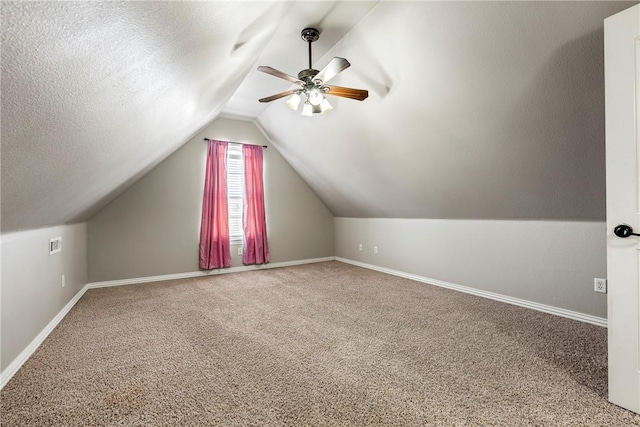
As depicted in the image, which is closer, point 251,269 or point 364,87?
point 364,87

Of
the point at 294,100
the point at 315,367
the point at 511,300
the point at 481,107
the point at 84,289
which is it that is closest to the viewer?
the point at 315,367

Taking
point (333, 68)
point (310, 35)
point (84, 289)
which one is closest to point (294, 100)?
point (310, 35)

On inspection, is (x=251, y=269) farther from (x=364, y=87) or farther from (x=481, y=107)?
(x=481, y=107)

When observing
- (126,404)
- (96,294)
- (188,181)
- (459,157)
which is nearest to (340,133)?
(459,157)

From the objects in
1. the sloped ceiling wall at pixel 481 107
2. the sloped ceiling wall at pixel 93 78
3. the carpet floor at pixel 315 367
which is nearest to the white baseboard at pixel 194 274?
the carpet floor at pixel 315 367

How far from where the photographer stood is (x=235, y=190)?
5.25m

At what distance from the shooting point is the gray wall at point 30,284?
1.90m

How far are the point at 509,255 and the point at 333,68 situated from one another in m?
2.81

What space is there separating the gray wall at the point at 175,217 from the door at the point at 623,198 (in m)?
4.67

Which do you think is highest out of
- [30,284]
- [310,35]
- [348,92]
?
[310,35]

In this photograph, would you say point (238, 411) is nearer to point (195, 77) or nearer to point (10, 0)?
point (10, 0)

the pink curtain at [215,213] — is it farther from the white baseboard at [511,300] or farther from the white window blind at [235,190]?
the white baseboard at [511,300]

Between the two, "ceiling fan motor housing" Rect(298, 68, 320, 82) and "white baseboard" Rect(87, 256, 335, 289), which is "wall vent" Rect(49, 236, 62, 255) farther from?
"ceiling fan motor housing" Rect(298, 68, 320, 82)

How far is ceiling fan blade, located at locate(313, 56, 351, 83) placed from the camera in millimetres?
2240
